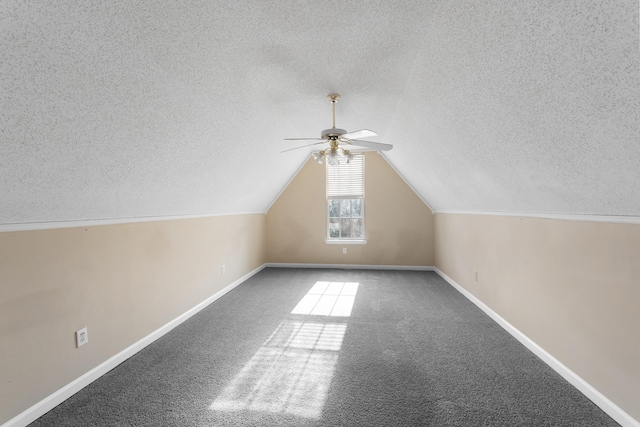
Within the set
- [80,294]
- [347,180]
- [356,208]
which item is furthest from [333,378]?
[347,180]

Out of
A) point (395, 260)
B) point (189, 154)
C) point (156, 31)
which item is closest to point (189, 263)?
point (189, 154)

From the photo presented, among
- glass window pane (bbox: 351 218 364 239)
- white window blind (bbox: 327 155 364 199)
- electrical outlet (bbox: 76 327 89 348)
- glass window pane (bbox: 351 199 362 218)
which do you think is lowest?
electrical outlet (bbox: 76 327 89 348)

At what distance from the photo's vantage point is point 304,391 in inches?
83.0

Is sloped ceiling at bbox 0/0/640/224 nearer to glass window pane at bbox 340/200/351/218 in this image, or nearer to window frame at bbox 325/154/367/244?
window frame at bbox 325/154/367/244

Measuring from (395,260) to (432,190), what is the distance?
70.4 inches

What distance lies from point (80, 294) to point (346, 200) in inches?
181

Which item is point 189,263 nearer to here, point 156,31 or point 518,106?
point 156,31

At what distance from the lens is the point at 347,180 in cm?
602

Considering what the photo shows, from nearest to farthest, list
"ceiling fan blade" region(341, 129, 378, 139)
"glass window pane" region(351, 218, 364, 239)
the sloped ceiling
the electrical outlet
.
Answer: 1. the sloped ceiling
2. the electrical outlet
3. "ceiling fan blade" region(341, 129, 378, 139)
4. "glass window pane" region(351, 218, 364, 239)

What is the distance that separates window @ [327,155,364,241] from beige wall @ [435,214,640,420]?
282 centimetres

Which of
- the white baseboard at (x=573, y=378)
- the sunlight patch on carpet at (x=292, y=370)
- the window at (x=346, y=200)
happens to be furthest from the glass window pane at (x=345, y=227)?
the white baseboard at (x=573, y=378)

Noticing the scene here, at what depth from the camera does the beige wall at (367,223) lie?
5.84m

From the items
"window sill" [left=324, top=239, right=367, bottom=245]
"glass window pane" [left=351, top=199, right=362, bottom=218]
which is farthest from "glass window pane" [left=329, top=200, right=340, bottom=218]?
"window sill" [left=324, top=239, right=367, bottom=245]

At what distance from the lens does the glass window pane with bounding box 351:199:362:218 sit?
606cm
